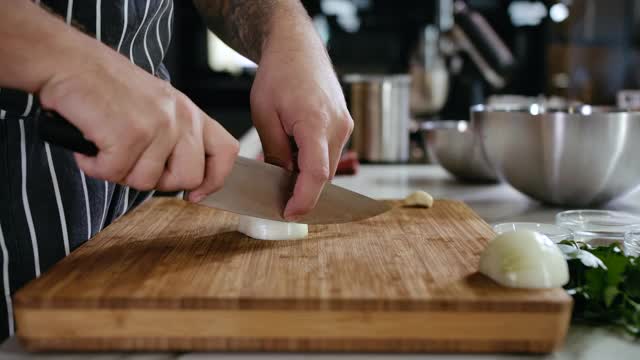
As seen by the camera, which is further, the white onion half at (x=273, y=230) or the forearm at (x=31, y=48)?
the white onion half at (x=273, y=230)

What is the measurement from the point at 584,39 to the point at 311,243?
183 inches

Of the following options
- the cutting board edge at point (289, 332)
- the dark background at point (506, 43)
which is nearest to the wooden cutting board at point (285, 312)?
the cutting board edge at point (289, 332)

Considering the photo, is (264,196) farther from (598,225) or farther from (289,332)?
(598,225)

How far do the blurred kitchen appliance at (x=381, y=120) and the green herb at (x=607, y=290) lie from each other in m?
1.30

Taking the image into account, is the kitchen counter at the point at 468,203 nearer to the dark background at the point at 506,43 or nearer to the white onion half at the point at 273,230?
the white onion half at the point at 273,230

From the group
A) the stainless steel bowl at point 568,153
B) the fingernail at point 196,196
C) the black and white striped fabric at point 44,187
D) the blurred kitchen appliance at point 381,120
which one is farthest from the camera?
the blurred kitchen appliance at point 381,120

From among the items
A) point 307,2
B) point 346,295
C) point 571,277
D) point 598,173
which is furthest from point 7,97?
point 307,2

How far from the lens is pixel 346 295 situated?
66 centimetres

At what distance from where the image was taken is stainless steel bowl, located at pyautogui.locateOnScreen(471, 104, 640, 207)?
1.19 metres

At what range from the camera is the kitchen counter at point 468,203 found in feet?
2.10

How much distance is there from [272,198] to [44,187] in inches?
14.4

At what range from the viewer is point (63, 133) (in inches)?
27.3

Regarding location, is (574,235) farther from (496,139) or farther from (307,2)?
(307,2)

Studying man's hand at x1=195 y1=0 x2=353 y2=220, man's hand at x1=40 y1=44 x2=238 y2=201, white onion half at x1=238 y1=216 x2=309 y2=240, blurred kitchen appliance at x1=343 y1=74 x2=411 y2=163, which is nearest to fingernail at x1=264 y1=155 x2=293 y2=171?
man's hand at x1=195 y1=0 x2=353 y2=220
